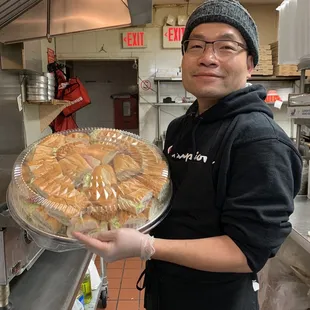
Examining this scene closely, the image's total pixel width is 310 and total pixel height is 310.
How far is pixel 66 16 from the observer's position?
1.84m

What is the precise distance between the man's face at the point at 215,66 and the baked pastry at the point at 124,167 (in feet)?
0.83

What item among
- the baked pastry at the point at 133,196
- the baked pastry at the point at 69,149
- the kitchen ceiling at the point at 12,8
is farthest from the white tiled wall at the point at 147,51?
the baked pastry at the point at 133,196

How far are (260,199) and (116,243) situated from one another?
33 centimetres

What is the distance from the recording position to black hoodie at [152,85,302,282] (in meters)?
0.72

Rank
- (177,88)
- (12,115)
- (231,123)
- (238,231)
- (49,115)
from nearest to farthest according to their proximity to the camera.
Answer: (238,231) → (231,123) → (12,115) → (49,115) → (177,88)

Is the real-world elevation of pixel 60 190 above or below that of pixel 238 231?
above

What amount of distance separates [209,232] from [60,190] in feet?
1.28

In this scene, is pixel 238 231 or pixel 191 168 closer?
pixel 238 231

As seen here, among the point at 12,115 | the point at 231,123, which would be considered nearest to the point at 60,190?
the point at 231,123

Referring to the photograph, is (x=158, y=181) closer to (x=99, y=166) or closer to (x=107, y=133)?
(x=99, y=166)

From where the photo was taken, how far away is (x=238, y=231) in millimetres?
730

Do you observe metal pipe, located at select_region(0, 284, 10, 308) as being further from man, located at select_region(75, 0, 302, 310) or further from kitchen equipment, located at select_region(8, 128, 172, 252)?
man, located at select_region(75, 0, 302, 310)

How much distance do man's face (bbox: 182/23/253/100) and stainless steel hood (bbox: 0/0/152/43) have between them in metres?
0.82

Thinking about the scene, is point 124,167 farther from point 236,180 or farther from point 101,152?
point 236,180
